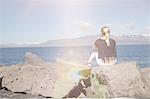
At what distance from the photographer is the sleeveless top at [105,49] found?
3.47m

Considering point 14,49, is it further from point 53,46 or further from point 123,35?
point 123,35

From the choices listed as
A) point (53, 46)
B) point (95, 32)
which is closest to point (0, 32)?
point (53, 46)

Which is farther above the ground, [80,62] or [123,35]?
[123,35]

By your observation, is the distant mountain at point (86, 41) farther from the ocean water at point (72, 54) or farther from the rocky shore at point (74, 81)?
the rocky shore at point (74, 81)

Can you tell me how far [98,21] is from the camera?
3424 mm

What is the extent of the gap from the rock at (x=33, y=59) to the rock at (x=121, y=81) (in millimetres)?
638

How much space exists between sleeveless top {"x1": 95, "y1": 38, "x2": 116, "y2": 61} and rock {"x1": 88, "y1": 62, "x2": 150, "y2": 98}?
0.52 ft

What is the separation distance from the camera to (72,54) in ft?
11.3

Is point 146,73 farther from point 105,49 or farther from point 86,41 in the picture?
point 86,41

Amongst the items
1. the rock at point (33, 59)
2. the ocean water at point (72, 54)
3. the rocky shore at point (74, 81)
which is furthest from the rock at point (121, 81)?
the rock at point (33, 59)

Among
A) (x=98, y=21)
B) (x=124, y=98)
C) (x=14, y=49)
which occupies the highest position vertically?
(x=98, y=21)

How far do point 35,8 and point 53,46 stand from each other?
50 cm

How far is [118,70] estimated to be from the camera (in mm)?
3412

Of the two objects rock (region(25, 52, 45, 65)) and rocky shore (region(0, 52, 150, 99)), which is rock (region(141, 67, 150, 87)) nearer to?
rocky shore (region(0, 52, 150, 99))
